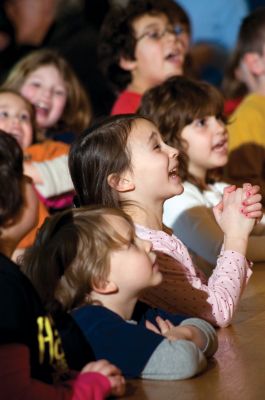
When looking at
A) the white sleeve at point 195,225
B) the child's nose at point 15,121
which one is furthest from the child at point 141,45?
the white sleeve at point 195,225

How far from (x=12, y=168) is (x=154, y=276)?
476 mm

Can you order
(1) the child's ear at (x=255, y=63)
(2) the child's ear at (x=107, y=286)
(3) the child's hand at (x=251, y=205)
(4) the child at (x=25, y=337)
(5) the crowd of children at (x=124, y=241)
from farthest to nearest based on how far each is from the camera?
(1) the child's ear at (x=255, y=63)
(3) the child's hand at (x=251, y=205)
(2) the child's ear at (x=107, y=286)
(5) the crowd of children at (x=124, y=241)
(4) the child at (x=25, y=337)

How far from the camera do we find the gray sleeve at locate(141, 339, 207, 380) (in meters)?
2.81

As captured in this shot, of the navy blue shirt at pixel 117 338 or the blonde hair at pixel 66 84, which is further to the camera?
the blonde hair at pixel 66 84

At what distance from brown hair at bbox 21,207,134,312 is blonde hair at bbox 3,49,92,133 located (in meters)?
2.88

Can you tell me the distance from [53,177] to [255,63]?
Result: 143 centimetres

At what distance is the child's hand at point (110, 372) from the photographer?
103 inches

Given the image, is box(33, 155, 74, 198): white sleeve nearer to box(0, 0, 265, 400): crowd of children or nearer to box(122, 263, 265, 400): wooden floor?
box(0, 0, 265, 400): crowd of children

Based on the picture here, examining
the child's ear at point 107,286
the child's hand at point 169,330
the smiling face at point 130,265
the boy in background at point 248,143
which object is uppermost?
the smiling face at point 130,265

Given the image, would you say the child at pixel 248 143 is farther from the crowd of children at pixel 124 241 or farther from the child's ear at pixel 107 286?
the child's ear at pixel 107 286

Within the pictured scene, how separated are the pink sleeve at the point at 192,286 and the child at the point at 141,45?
7.49ft

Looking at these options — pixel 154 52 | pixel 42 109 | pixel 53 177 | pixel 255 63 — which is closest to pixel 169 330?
pixel 53 177

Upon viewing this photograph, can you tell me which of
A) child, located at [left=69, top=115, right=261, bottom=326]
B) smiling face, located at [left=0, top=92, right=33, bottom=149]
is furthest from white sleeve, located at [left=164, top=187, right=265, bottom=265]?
smiling face, located at [left=0, top=92, right=33, bottom=149]

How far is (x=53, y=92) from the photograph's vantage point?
5.66 m
